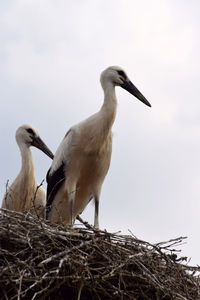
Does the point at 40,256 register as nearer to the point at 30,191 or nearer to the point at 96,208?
the point at 96,208

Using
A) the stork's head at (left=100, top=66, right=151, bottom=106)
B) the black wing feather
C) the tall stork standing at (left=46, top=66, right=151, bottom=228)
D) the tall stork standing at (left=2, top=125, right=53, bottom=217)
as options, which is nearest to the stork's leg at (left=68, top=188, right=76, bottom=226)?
the tall stork standing at (left=46, top=66, right=151, bottom=228)

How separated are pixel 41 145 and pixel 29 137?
0.17m

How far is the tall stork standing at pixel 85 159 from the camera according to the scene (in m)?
7.71

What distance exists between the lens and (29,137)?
29.8ft

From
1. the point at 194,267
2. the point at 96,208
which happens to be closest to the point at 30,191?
the point at 96,208

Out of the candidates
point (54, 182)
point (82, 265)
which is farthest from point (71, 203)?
point (82, 265)

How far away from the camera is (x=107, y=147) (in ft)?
25.6

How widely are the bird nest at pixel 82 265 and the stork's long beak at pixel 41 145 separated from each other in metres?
3.23

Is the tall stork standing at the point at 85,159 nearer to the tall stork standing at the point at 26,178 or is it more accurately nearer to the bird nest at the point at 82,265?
the tall stork standing at the point at 26,178

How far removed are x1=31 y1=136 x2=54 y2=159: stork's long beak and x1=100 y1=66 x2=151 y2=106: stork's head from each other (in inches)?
55.4

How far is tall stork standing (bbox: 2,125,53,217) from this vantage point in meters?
8.64

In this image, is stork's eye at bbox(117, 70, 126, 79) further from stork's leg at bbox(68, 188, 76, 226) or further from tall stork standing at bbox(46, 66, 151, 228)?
stork's leg at bbox(68, 188, 76, 226)

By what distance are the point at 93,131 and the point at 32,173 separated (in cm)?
145

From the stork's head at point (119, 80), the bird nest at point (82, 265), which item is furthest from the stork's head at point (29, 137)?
the bird nest at point (82, 265)
